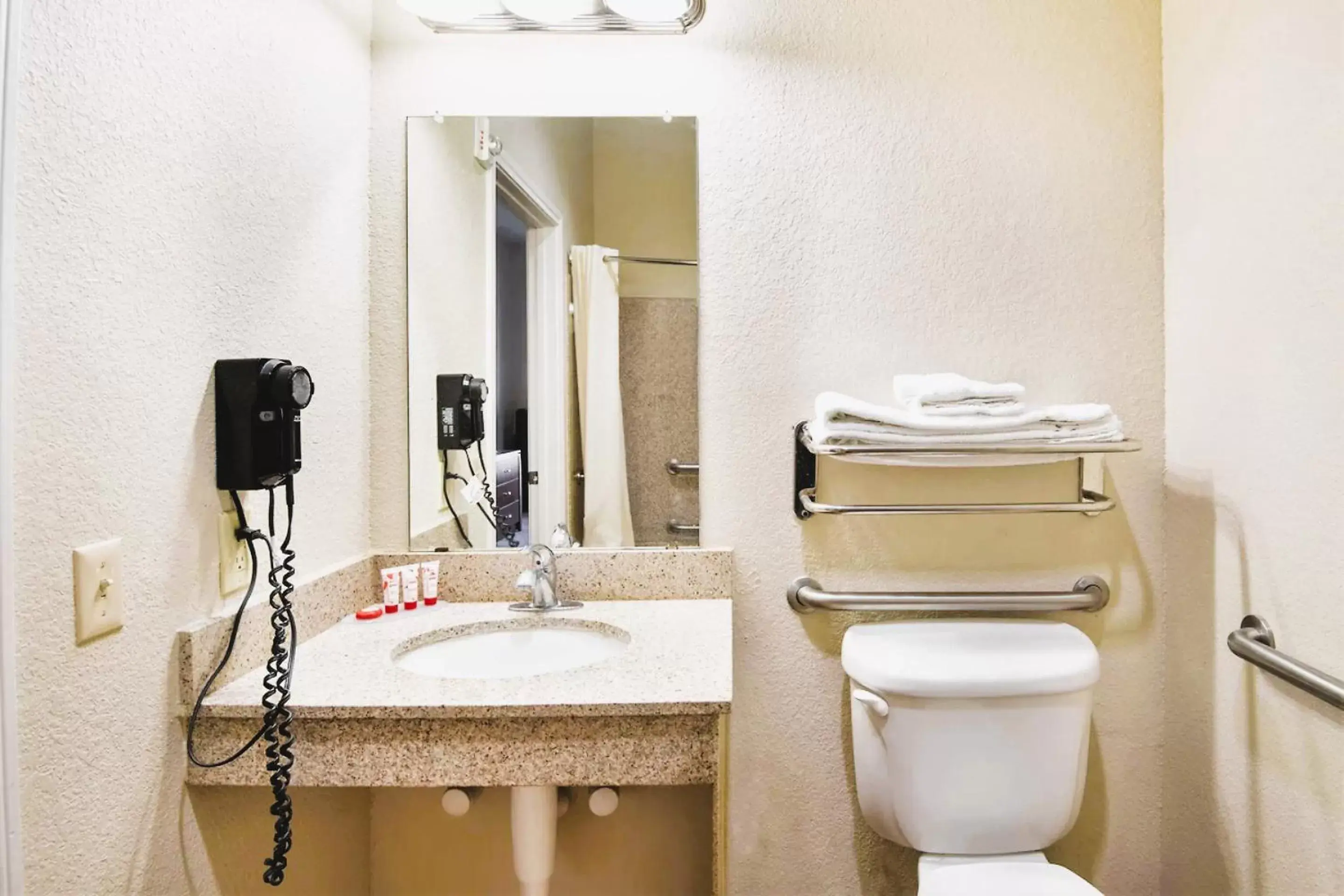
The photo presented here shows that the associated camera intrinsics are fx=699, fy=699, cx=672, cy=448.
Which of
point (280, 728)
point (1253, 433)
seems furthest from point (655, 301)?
point (1253, 433)

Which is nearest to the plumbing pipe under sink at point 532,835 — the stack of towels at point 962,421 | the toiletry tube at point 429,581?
the toiletry tube at point 429,581

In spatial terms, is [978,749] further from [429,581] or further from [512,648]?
[429,581]

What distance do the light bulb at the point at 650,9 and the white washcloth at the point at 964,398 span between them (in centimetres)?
81

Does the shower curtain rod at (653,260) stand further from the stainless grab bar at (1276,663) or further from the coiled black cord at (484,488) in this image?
the stainless grab bar at (1276,663)

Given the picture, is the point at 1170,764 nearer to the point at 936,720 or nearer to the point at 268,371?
the point at 936,720

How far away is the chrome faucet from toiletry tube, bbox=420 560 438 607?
0.15m

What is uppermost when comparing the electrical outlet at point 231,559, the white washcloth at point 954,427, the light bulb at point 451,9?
the light bulb at point 451,9

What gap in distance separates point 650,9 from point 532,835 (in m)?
1.42

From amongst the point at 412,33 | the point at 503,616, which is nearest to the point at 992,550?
the point at 503,616

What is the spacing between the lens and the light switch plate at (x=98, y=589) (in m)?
0.73

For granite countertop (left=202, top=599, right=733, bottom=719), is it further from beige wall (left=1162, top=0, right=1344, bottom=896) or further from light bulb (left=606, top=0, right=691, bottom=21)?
light bulb (left=606, top=0, right=691, bottom=21)

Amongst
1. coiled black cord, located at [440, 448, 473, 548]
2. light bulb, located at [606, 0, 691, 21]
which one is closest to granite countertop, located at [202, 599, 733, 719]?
coiled black cord, located at [440, 448, 473, 548]

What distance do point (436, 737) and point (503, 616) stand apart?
14.9 inches

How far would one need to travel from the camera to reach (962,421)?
1178 millimetres
